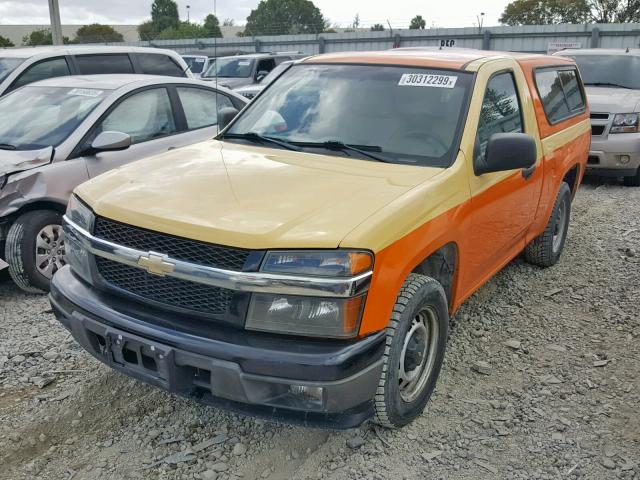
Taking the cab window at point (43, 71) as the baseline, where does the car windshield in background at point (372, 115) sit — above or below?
below

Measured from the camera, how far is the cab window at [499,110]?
12.4 feet

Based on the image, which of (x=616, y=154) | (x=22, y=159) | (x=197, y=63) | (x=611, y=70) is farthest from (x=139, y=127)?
(x=197, y=63)

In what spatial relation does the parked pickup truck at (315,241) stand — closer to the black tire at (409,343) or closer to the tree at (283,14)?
the black tire at (409,343)

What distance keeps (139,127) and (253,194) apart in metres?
3.17

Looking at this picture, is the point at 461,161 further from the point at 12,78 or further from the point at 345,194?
the point at 12,78

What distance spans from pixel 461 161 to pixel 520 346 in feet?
4.69

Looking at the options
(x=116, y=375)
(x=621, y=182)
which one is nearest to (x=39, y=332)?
(x=116, y=375)

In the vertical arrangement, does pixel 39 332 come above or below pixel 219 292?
below

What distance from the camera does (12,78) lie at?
25.7ft

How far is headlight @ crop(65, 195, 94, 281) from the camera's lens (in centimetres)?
307

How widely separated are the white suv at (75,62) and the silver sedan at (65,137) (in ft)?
7.52

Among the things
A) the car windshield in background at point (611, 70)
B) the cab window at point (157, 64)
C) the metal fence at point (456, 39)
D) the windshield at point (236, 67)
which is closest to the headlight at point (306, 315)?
the cab window at point (157, 64)

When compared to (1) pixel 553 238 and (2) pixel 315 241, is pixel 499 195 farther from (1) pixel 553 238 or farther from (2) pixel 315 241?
(1) pixel 553 238

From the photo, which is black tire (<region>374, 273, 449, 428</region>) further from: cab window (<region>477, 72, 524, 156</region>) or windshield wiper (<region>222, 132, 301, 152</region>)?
windshield wiper (<region>222, 132, 301, 152</region>)
